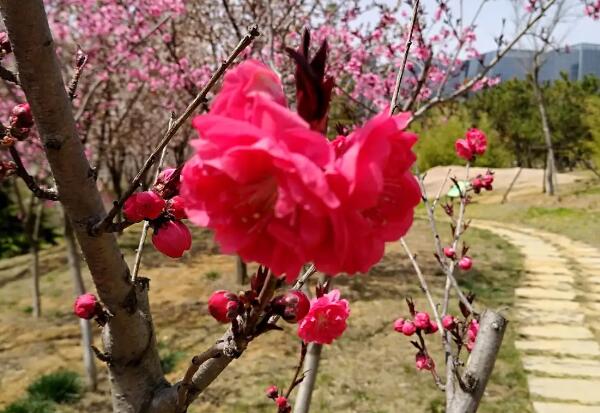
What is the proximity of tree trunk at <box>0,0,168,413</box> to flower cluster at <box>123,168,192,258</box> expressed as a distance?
11 cm

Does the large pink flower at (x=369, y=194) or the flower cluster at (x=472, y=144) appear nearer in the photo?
the large pink flower at (x=369, y=194)

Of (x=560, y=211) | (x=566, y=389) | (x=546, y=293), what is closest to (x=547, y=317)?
(x=546, y=293)

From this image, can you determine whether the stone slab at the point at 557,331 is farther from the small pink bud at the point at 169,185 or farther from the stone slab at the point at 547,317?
the small pink bud at the point at 169,185

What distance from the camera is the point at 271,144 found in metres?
0.55

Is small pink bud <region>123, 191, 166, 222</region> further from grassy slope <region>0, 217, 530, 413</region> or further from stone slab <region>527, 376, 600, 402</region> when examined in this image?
stone slab <region>527, 376, 600, 402</region>

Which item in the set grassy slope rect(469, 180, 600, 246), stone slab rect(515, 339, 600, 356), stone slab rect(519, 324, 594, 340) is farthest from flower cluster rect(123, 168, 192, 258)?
grassy slope rect(469, 180, 600, 246)

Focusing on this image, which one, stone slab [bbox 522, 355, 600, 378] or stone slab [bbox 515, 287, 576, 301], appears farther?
stone slab [bbox 515, 287, 576, 301]

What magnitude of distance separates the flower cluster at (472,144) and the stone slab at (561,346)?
326 cm

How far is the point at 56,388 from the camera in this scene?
478 cm

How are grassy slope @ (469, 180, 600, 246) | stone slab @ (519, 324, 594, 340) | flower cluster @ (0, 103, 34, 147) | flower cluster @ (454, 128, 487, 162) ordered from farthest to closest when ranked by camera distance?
grassy slope @ (469, 180, 600, 246)
stone slab @ (519, 324, 594, 340)
flower cluster @ (454, 128, 487, 162)
flower cluster @ (0, 103, 34, 147)

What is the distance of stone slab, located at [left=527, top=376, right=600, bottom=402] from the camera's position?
14.7ft

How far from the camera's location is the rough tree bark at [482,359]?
1.51 m

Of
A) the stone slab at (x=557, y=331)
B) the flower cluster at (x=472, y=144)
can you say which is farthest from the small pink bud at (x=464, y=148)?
the stone slab at (x=557, y=331)

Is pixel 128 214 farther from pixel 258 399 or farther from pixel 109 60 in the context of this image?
pixel 109 60
